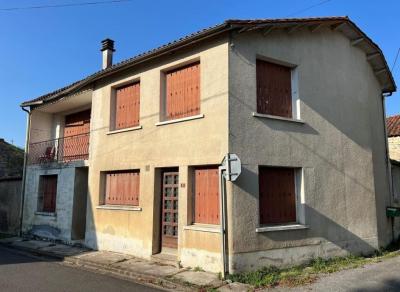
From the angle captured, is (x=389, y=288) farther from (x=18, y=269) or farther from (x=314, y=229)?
(x=18, y=269)

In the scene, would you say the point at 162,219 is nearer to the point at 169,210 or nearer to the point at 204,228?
the point at 169,210

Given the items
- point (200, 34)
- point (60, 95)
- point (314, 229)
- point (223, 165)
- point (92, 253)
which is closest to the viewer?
point (223, 165)

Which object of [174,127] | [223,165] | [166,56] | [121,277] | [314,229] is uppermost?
[166,56]

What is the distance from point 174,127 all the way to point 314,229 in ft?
14.8

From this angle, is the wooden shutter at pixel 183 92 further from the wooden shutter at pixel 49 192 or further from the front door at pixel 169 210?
the wooden shutter at pixel 49 192

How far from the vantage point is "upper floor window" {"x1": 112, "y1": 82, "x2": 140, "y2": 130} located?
462 inches

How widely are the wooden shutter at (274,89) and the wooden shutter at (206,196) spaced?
2.04 m

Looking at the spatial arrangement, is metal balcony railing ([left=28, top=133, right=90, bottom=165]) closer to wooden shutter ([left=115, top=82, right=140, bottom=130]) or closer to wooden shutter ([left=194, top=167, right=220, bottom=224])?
wooden shutter ([left=115, top=82, right=140, bottom=130])

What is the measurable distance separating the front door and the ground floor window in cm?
651

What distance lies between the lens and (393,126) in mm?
19844

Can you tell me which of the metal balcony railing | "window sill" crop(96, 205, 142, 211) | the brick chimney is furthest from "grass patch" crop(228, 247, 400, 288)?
the brick chimney

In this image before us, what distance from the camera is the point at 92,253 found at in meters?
11.5

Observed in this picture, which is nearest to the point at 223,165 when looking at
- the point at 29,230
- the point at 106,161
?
the point at 106,161

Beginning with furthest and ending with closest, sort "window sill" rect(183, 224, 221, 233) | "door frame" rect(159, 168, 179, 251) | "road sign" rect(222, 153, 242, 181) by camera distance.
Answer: "door frame" rect(159, 168, 179, 251) → "window sill" rect(183, 224, 221, 233) → "road sign" rect(222, 153, 242, 181)
